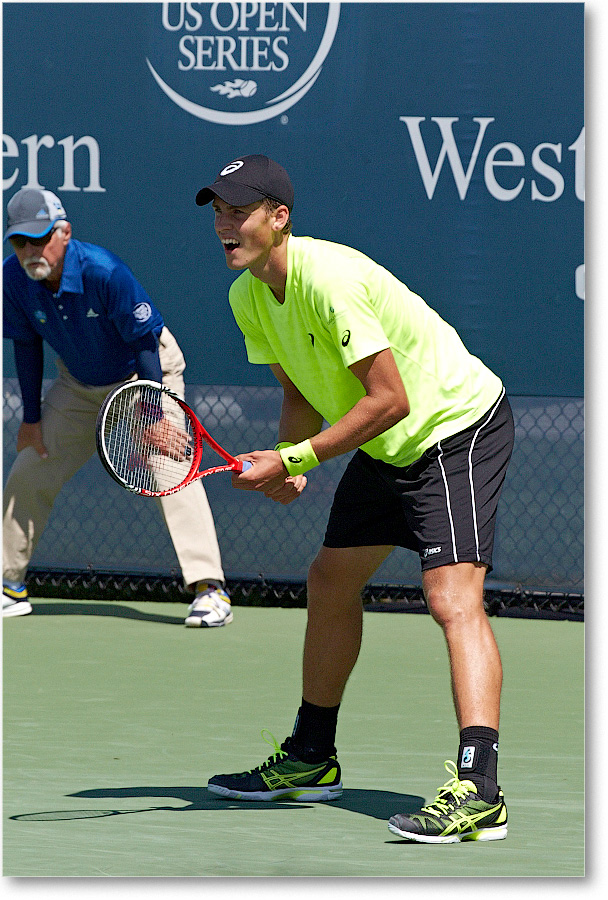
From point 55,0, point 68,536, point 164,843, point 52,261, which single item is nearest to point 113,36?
point 55,0

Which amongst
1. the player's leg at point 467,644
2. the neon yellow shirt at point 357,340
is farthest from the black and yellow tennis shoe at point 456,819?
the neon yellow shirt at point 357,340

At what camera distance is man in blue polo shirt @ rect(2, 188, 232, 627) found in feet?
17.8

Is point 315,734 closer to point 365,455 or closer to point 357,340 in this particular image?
point 365,455

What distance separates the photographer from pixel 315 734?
3543 mm

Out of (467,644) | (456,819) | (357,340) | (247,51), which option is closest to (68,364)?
(247,51)

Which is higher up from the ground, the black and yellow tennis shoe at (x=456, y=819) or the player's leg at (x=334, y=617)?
the player's leg at (x=334, y=617)

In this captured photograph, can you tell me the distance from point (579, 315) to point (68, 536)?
2096 millimetres

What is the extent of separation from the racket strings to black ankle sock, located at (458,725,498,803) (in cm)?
83

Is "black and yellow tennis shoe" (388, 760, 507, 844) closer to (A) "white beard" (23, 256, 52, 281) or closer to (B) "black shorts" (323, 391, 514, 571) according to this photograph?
(B) "black shorts" (323, 391, 514, 571)

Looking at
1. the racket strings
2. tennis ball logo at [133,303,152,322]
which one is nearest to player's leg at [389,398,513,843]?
the racket strings

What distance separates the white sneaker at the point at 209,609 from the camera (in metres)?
5.74

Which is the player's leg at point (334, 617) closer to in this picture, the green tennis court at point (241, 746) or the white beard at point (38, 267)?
the green tennis court at point (241, 746)

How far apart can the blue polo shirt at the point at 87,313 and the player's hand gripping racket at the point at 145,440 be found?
0.97 m

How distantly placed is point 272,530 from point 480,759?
10.0ft
